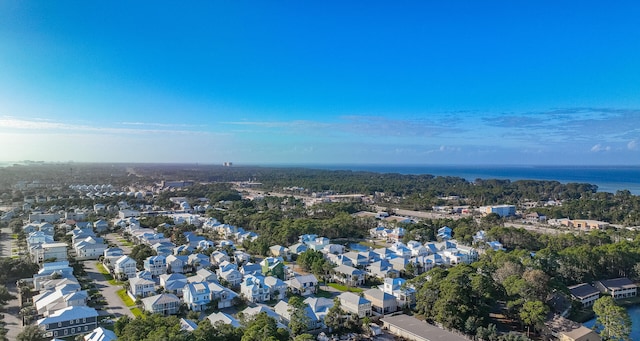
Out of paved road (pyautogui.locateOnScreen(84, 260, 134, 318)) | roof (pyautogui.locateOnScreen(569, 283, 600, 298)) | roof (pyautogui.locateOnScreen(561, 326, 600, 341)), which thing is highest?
roof (pyautogui.locateOnScreen(569, 283, 600, 298))

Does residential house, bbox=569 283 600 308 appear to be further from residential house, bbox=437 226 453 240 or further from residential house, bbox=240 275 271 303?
residential house, bbox=240 275 271 303

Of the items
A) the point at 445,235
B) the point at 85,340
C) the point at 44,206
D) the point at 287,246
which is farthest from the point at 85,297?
the point at 44,206

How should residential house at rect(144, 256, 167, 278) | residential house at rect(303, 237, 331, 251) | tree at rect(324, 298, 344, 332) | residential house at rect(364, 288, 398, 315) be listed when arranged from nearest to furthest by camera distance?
tree at rect(324, 298, 344, 332) < residential house at rect(364, 288, 398, 315) < residential house at rect(144, 256, 167, 278) < residential house at rect(303, 237, 331, 251)

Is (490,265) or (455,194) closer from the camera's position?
(490,265)

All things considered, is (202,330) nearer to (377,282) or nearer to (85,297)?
(85,297)

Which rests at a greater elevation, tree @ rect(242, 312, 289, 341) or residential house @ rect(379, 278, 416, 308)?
tree @ rect(242, 312, 289, 341)

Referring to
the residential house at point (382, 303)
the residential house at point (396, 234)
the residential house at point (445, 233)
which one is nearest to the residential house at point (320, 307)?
the residential house at point (382, 303)

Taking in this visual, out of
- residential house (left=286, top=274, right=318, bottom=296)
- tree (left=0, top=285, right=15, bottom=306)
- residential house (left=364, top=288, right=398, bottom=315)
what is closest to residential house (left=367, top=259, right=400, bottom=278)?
residential house (left=364, top=288, right=398, bottom=315)
